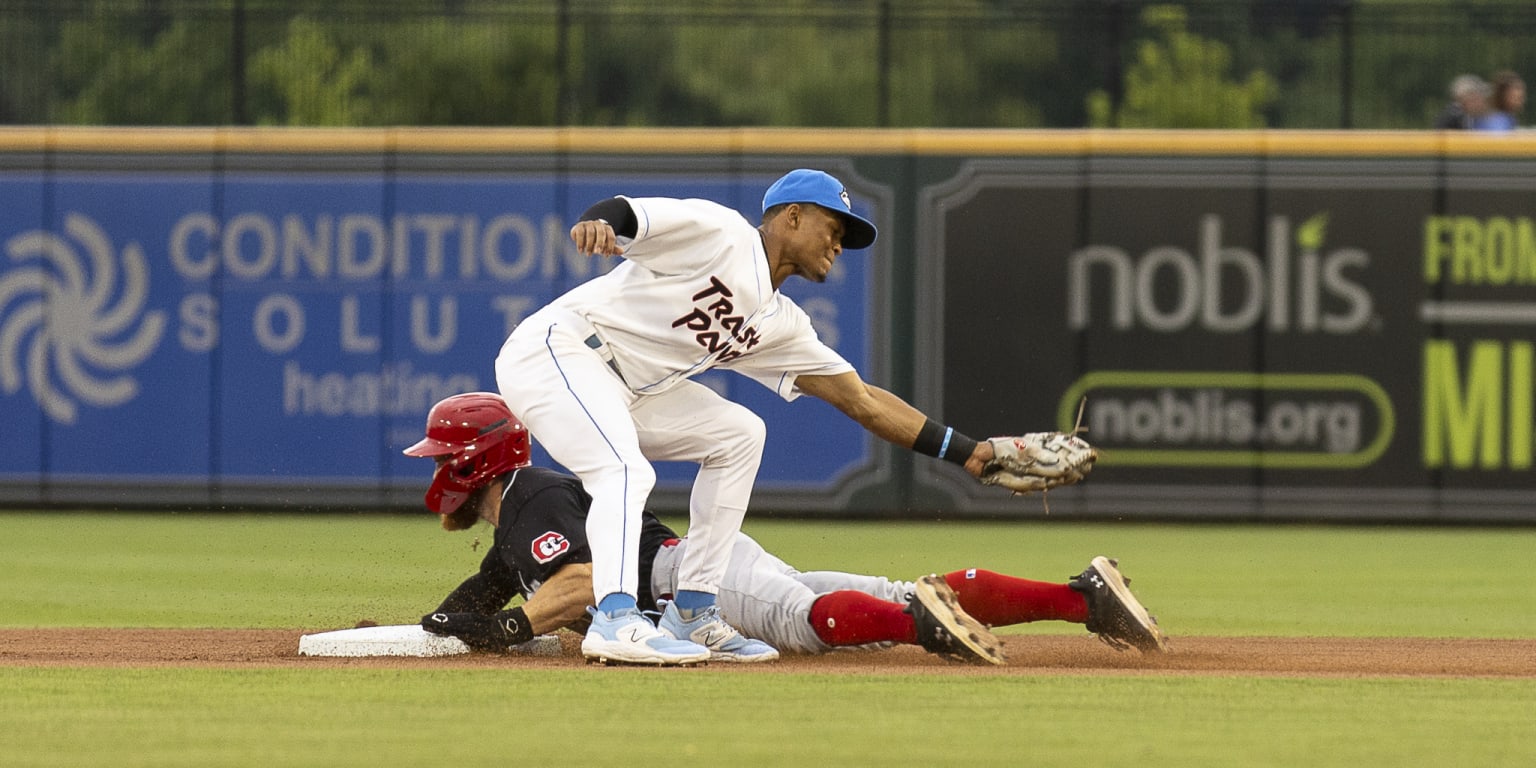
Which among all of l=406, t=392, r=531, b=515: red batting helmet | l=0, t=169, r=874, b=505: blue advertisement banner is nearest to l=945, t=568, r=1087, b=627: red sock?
l=406, t=392, r=531, b=515: red batting helmet

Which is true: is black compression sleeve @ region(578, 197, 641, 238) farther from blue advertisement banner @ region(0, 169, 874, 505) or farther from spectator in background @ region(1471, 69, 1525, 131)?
spectator in background @ region(1471, 69, 1525, 131)

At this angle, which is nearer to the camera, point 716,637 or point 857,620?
point 857,620

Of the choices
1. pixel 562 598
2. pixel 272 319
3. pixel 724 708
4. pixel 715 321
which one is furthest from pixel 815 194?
pixel 272 319

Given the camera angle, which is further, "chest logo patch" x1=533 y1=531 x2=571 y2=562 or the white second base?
the white second base

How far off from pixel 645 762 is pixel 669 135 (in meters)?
10.1

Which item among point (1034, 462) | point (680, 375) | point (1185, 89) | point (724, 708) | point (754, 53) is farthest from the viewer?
point (754, 53)

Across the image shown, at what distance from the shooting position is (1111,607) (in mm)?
6645

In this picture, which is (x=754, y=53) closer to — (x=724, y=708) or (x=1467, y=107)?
(x=1467, y=107)

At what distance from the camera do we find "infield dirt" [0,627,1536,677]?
21.7ft

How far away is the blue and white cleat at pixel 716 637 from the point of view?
21.9ft

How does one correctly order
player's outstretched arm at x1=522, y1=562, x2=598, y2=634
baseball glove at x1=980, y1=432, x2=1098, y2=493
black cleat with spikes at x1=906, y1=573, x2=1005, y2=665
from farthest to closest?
baseball glove at x1=980, y1=432, x2=1098, y2=493 < player's outstretched arm at x1=522, y1=562, x2=598, y2=634 < black cleat with spikes at x1=906, y1=573, x2=1005, y2=665

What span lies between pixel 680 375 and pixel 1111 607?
5.17ft

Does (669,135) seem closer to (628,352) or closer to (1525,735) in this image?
(628,352)

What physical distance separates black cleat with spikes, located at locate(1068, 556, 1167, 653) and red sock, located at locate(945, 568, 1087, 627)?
0.12 ft
